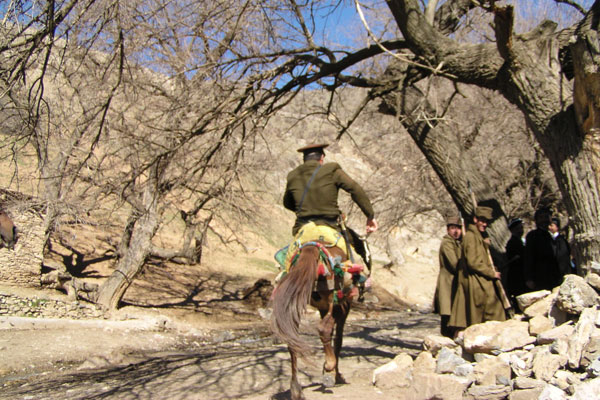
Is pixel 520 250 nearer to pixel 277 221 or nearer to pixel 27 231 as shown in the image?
pixel 27 231

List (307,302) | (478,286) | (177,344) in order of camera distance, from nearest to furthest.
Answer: (307,302)
(478,286)
(177,344)

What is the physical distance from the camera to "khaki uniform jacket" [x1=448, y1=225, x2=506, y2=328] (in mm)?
6559

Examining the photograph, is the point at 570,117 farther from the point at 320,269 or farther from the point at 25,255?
the point at 25,255

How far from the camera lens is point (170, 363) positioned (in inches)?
301

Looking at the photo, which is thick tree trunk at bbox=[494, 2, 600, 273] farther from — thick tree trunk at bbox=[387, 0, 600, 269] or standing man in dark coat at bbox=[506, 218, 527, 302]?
standing man in dark coat at bbox=[506, 218, 527, 302]

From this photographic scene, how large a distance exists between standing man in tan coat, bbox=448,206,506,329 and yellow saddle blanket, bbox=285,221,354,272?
189cm

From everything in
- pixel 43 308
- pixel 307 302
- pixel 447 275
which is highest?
pixel 447 275

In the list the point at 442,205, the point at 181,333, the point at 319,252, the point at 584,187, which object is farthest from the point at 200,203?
the point at 584,187

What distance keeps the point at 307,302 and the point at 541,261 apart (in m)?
3.89

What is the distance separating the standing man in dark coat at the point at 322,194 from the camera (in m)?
5.49

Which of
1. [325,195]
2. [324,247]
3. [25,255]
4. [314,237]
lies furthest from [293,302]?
[25,255]

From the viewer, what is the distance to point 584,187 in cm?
532

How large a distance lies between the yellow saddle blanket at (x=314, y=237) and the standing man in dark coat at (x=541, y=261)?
3026 millimetres

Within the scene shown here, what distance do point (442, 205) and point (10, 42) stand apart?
12.3m
